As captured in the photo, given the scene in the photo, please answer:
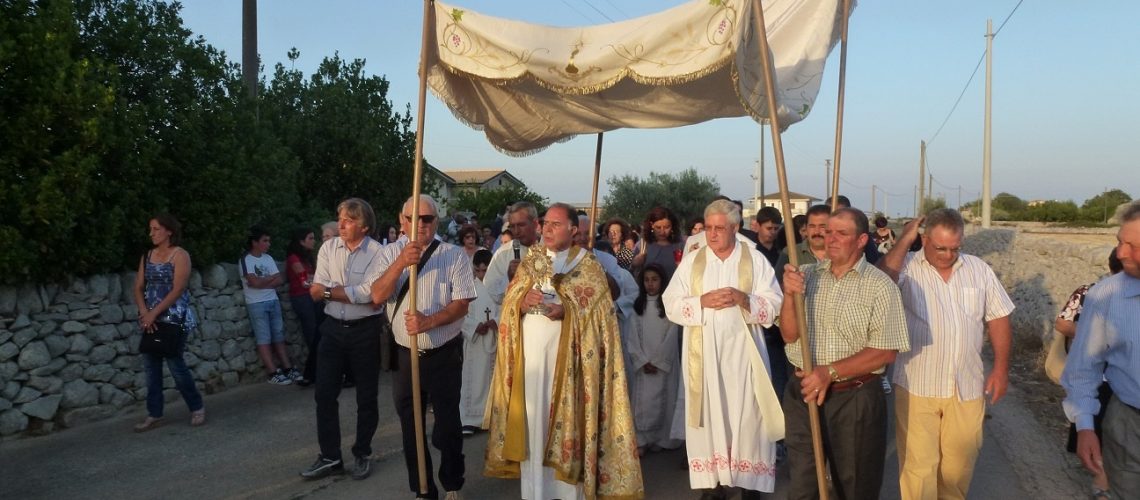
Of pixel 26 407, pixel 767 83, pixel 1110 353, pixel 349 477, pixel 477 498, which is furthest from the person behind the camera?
pixel 26 407

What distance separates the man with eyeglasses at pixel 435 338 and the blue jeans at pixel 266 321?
4.45 meters

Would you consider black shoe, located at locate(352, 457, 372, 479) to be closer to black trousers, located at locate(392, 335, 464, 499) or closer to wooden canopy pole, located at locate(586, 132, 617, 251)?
black trousers, located at locate(392, 335, 464, 499)

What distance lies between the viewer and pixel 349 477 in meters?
6.17

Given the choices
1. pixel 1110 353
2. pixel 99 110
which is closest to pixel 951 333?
pixel 1110 353

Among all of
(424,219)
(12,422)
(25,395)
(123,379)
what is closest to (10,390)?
(25,395)

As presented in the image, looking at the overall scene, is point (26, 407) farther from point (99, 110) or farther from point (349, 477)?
point (349, 477)

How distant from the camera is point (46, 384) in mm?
7312

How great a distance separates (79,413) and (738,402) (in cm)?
565

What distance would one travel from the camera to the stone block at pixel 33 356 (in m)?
7.16

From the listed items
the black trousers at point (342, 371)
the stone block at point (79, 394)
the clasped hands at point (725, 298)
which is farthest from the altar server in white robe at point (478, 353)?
the stone block at point (79, 394)

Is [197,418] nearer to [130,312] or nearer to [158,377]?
[158,377]

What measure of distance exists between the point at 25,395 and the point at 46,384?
184 millimetres

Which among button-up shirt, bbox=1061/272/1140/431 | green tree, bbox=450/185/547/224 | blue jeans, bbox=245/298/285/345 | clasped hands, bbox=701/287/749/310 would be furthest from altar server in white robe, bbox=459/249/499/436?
green tree, bbox=450/185/547/224

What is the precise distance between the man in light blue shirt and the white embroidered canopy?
76.9 inches
